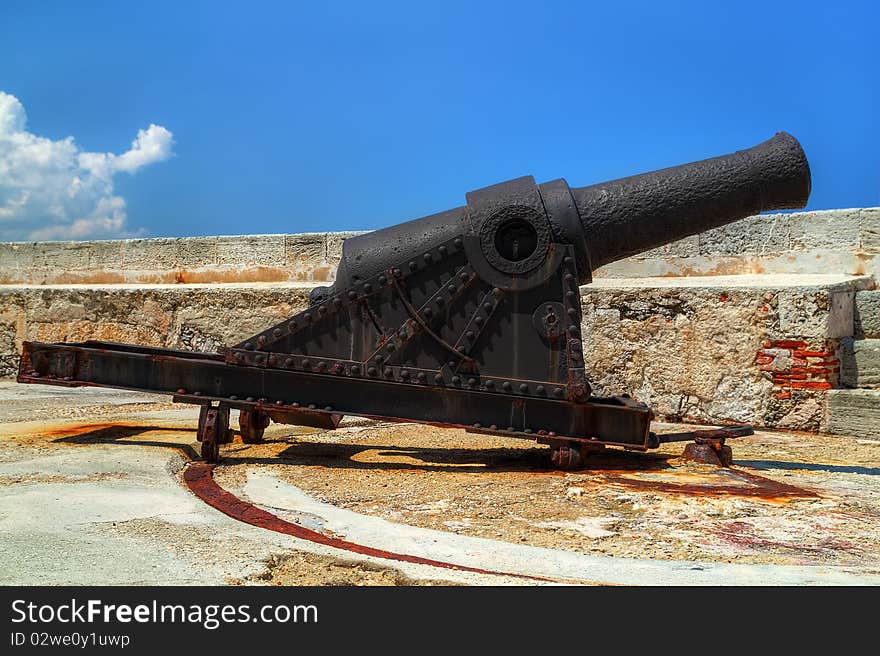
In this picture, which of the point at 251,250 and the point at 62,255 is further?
the point at 62,255

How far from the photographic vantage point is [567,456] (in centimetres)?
426

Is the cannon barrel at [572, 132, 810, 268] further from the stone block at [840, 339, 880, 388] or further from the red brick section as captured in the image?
the stone block at [840, 339, 880, 388]

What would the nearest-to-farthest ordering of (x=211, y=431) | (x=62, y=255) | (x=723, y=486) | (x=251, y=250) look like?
(x=723, y=486) < (x=211, y=431) < (x=251, y=250) < (x=62, y=255)

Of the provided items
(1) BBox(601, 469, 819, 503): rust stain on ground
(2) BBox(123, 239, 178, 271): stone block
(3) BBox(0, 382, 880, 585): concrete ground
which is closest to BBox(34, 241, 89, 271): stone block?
(2) BBox(123, 239, 178, 271): stone block

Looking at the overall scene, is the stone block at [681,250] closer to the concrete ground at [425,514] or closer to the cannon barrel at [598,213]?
the concrete ground at [425,514]

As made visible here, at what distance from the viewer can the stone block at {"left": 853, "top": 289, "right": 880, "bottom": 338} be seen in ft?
21.0

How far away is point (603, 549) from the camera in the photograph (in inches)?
113

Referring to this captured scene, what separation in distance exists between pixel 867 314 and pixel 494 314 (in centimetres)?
382

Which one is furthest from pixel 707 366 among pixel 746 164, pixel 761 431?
pixel 746 164

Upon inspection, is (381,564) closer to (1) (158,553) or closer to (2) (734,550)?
(1) (158,553)

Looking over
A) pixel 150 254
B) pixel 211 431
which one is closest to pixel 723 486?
pixel 211 431

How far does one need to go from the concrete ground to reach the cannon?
0.33 meters

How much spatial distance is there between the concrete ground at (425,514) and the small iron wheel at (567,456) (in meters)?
0.07

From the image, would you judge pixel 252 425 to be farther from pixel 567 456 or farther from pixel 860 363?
pixel 860 363
